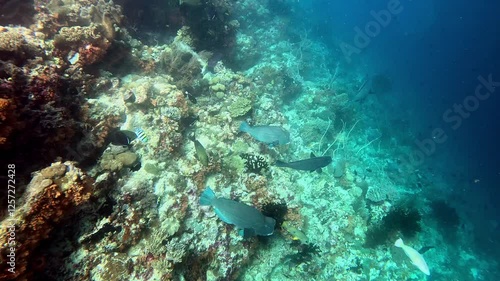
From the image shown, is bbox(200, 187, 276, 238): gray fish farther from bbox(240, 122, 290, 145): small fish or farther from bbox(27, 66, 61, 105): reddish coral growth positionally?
bbox(27, 66, 61, 105): reddish coral growth

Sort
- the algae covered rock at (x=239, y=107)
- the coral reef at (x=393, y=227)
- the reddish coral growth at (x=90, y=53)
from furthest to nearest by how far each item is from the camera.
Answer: the coral reef at (x=393, y=227) → the algae covered rock at (x=239, y=107) → the reddish coral growth at (x=90, y=53)

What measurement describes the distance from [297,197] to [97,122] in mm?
5855

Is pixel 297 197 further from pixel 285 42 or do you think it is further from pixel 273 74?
pixel 285 42

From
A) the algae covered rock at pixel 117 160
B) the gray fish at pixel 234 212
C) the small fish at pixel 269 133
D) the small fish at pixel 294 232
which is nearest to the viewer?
the gray fish at pixel 234 212

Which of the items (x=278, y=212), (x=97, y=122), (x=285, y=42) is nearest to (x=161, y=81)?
(x=97, y=122)

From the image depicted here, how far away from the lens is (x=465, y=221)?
14320mm

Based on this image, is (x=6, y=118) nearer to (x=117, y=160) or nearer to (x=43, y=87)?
(x=43, y=87)

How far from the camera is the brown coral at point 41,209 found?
2.62 metres

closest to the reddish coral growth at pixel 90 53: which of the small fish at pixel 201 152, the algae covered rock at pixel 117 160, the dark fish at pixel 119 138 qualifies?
the dark fish at pixel 119 138

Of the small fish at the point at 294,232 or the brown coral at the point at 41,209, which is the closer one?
the brown coral at the point at 41,209

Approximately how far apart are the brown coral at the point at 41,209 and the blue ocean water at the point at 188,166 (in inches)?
0.6

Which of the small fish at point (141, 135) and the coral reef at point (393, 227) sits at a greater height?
the small fish at point (141, 135)

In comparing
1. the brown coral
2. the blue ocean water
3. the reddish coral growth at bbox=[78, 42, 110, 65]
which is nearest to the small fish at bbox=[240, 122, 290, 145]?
the blue ocean water

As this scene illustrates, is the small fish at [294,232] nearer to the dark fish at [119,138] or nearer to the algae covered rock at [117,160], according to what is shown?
the algae covered rock at [117,160]
